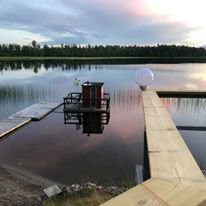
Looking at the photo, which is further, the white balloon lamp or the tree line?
the tree line

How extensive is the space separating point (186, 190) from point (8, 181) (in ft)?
18.9

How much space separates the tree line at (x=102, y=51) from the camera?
9694 centimetres

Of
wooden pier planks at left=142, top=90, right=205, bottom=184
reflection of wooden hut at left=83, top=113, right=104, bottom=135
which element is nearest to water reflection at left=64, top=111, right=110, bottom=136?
reflection of wooden hut at left=83, top=113, right=104, bottom=135

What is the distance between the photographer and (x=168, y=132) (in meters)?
2.80

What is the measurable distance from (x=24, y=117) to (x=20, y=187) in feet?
25.0

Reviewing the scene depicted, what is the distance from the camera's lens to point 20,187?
610 centimetres

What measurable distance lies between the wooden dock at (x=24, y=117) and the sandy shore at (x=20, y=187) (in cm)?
368

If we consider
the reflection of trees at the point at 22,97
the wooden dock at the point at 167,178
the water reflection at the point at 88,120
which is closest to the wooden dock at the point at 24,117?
the water reflection at the point at 88,120

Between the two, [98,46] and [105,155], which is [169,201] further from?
[98,46]

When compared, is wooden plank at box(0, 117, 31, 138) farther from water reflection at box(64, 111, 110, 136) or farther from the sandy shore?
the sandy shore

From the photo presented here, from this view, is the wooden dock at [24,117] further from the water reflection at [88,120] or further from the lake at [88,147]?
the water reflection at [88,120]

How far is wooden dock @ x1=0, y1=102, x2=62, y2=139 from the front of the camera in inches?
447

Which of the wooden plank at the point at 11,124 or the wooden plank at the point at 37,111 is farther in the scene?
the wooden plank at the point at 37,111

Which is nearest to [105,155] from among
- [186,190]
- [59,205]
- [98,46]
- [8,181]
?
[8,181]
